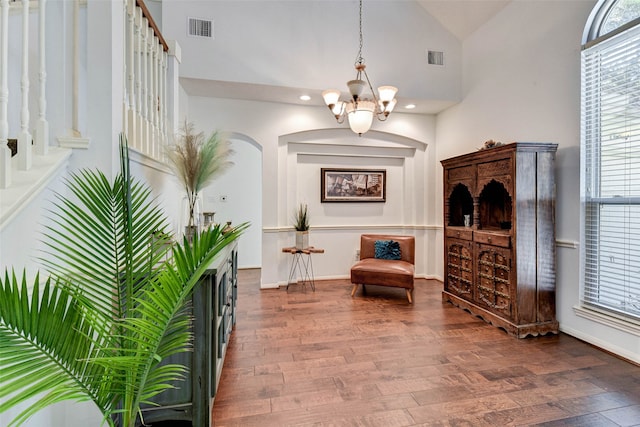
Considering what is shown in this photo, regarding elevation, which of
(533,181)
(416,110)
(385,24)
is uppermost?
(385,24)

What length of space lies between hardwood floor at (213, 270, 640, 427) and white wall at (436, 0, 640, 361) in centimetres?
46

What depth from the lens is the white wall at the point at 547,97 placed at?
119 inches

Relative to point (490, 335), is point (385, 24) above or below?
above

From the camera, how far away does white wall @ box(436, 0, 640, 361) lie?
301 cm

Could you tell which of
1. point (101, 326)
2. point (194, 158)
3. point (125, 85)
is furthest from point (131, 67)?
point (101, 326)

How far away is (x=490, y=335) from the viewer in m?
3.07

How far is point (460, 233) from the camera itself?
12.8 ft

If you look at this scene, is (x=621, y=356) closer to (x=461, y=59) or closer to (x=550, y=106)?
(x=550, y=106)

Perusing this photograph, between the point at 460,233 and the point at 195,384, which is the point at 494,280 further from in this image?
the point at 195,384

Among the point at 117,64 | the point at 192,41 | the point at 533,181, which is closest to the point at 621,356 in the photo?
the point at 533,181

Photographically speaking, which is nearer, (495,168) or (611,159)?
(611,159)

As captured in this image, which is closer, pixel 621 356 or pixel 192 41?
pixel 621 356

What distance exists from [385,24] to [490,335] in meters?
4.12

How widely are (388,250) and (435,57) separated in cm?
288
